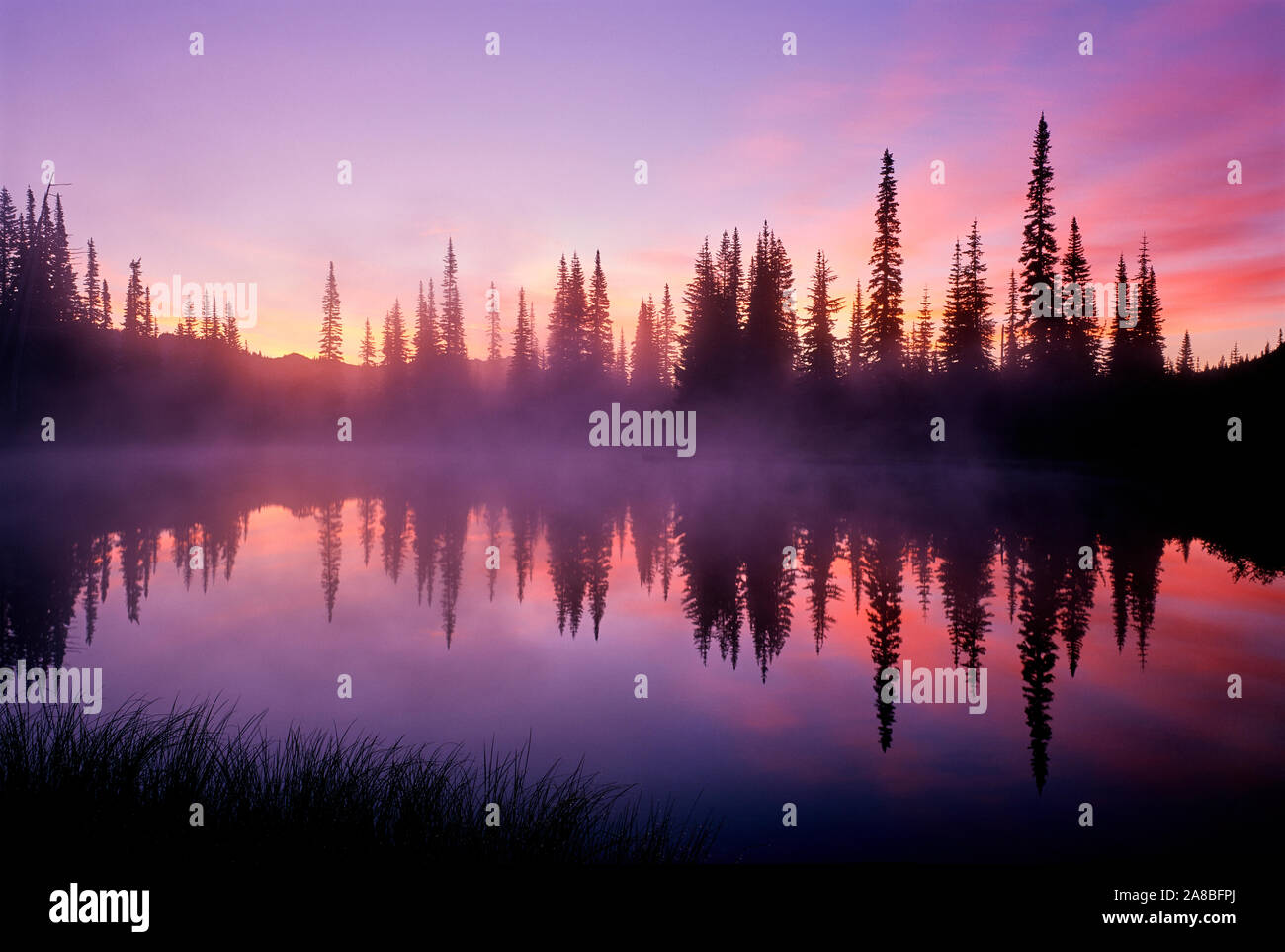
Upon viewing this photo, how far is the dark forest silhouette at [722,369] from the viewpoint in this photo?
4362cm

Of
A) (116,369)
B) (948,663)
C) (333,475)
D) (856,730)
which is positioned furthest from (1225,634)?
(116,369)

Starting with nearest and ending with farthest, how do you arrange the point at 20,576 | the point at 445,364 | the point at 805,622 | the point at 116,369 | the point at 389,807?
1. the point at 389,807
2. the point at 805,622
3. the point at 20,576
4. the point at 116,369
5. the point at 445,364

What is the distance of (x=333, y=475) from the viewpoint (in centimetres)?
5472

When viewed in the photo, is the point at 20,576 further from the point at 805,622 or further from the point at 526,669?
the point at 805,622

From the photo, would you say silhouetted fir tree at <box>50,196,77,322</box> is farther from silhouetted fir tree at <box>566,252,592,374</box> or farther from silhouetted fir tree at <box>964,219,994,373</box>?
silhouetted fir tree at <box>964,219,994,373</box>

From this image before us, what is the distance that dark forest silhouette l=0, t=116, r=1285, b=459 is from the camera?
143 ft

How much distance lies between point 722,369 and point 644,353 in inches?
1241

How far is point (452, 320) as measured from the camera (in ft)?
286

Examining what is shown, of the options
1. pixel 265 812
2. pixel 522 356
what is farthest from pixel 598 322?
pixel 265 812

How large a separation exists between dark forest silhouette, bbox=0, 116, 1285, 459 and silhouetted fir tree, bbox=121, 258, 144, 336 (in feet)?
0.93

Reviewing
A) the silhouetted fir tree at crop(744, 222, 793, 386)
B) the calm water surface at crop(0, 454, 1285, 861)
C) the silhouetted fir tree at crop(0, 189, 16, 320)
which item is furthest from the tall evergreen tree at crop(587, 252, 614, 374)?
the silhouetted fir tree at crop(0, 189, 16, 320)

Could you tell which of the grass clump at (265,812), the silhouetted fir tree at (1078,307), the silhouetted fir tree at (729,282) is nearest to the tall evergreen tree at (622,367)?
the silhouetted fir tree at (729,282)

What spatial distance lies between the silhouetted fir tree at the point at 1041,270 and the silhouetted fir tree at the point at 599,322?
4171 cm
